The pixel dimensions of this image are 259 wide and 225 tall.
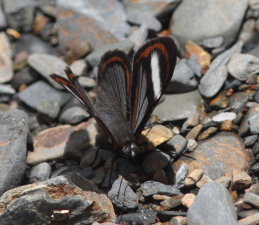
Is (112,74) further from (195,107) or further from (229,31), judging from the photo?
(229,31)

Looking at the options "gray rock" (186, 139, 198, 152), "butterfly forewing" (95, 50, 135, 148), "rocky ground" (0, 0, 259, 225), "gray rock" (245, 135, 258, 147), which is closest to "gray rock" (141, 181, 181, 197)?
"rocky ground" (0, 0, 259, 225)

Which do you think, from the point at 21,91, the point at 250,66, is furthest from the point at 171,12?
the point at 21,91

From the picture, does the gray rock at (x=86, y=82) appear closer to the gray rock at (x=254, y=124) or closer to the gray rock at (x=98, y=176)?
the gray rock at (x=98, y=176)

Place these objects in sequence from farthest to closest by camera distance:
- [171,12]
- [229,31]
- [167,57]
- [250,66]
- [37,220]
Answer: [171,12], [229,31], [250,66], [167,57], [37,220]

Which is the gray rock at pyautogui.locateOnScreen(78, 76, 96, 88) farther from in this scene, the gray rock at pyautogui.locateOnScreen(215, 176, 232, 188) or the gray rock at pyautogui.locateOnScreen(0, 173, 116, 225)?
the gray rock at pyautogui.locateOnScreen(215, 176, 232, 188)

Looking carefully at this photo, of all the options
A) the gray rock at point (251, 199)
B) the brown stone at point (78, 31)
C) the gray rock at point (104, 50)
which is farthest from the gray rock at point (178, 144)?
the brown stone at point (78, 31)
